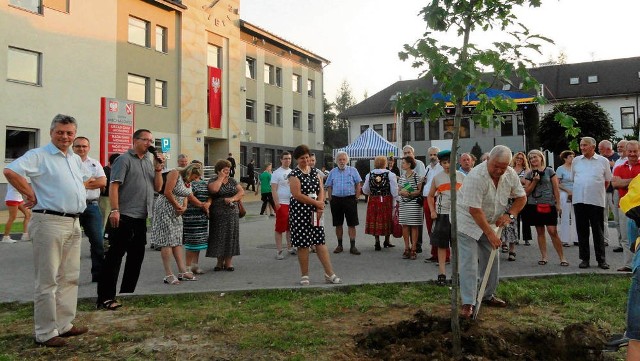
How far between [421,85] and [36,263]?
3585mm

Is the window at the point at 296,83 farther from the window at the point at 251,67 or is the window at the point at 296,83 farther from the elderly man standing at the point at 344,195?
the elderly man standing at the point at 344,195

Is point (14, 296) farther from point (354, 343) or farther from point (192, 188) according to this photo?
point (354, 343)

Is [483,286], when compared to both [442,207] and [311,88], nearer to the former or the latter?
[442,207]

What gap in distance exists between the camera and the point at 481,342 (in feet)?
13.0

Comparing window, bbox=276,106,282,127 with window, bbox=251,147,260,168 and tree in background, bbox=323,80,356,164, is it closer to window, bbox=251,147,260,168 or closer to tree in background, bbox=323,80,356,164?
window, bbox=251,147,260,168

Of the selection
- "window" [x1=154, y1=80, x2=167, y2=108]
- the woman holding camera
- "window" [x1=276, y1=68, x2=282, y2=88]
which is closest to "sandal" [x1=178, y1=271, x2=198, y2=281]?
the woman holding camera

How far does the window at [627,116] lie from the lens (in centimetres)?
4641

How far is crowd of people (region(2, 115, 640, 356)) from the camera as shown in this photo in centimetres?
447

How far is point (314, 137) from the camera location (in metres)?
44.8

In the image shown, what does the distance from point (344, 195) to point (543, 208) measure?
3.50 metres

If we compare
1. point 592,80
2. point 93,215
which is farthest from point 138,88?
point 592,80

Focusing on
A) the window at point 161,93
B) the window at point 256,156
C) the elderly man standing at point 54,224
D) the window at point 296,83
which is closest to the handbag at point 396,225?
the elderly man standing at point 54,224

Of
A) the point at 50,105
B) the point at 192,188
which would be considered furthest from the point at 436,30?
the point at 50,105

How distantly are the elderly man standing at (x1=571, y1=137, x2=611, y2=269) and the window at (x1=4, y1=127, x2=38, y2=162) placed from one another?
875 inches
